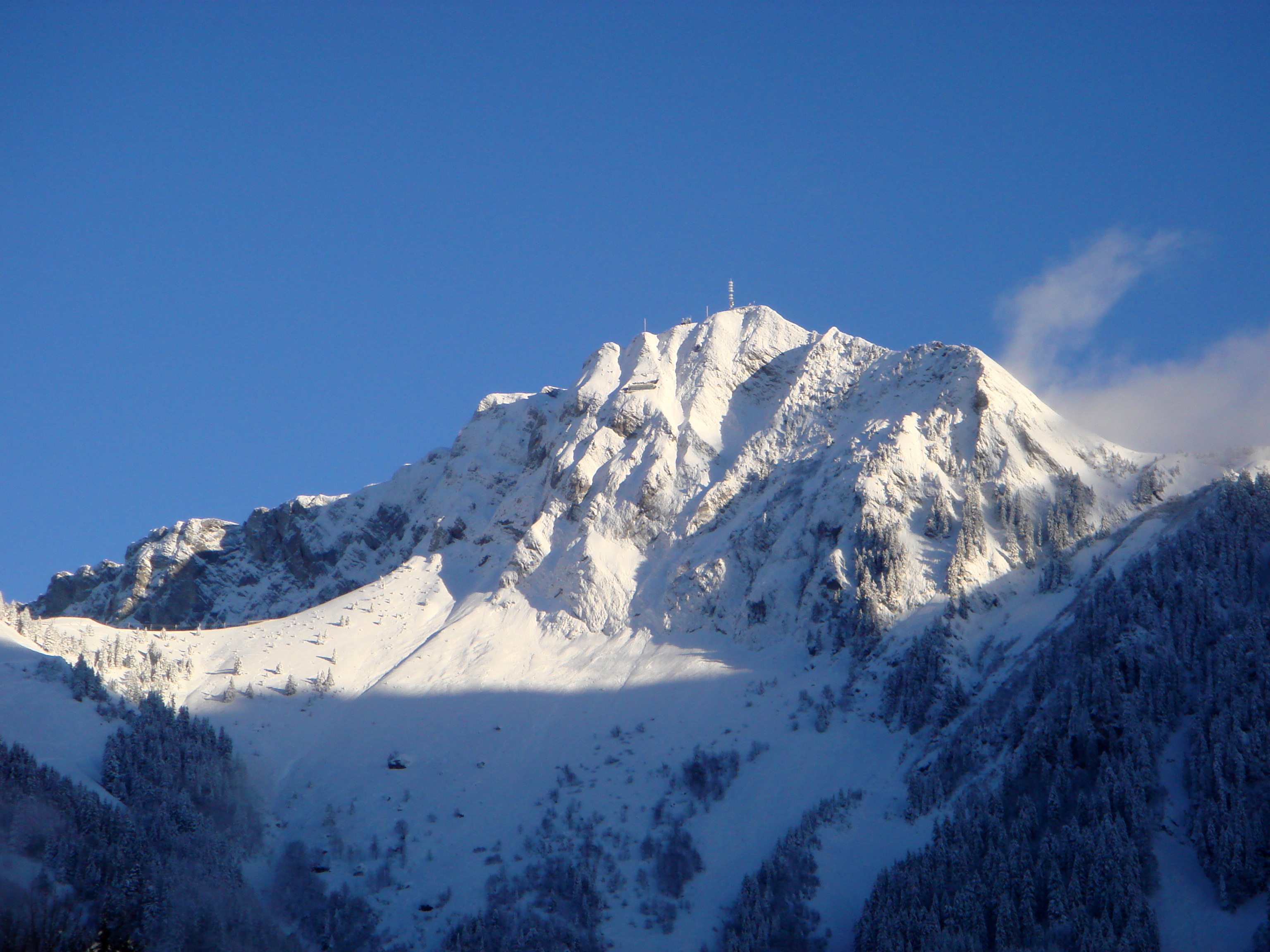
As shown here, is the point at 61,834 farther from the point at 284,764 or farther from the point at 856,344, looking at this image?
the point at 856,344

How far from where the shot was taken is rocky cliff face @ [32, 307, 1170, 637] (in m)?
136

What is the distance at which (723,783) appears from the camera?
116 m

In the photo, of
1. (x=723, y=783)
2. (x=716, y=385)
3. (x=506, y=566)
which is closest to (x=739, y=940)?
(x=723, y=783)

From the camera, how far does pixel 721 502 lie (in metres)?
154

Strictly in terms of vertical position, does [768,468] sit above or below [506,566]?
above

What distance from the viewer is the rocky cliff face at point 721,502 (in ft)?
447

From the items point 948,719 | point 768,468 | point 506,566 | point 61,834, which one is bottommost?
point 61,834

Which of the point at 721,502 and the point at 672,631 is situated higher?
the point at 721,502

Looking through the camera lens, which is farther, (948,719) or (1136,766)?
(948,719)

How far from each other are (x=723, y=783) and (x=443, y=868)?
80.8 feet

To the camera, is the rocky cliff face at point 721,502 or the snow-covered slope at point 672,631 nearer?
the snow-covered slope at point 672,631

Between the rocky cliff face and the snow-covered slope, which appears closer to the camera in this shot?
the snow-covered slope

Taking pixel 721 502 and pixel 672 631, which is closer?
pixel 672 631

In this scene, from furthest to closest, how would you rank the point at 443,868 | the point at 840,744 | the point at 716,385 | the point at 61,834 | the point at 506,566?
the point at 716,385, the point at 506,566, the point at 840,744, the point at 443,868, the point at 61,834
